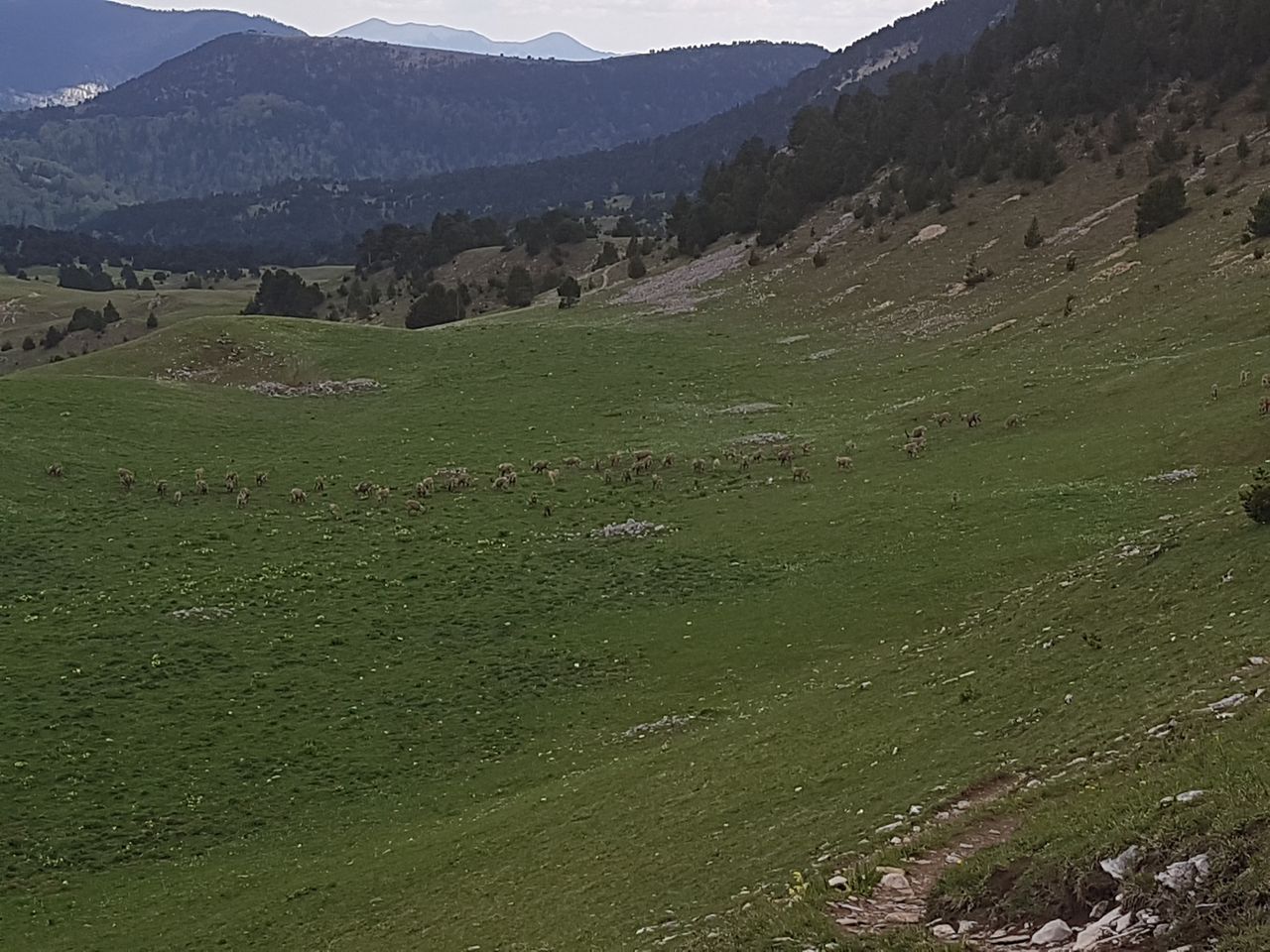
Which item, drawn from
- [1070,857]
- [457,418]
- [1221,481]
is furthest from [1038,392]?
[1070,857]

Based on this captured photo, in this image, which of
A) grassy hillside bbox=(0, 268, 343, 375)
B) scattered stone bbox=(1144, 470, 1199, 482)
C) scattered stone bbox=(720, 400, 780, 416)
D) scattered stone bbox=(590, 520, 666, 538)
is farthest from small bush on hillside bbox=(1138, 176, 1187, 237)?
grassy hillside bbox=(0, 268, 343, 375)

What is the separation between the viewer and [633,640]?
32.8 metres

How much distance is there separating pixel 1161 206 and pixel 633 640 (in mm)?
54620

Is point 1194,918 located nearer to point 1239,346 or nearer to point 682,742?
point 682,742

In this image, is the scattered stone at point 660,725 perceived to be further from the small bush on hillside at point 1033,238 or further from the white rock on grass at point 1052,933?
the small bush on hillside at point 1033,238

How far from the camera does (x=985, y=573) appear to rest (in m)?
30.7

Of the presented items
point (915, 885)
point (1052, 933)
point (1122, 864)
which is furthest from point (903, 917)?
point (1122, 864)

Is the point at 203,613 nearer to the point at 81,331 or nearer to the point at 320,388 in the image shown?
the point at 320,388

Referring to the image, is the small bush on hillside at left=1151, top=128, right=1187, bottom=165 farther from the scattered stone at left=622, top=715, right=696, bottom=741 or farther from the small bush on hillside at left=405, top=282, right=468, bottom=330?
the small bush on hillside at left=405, top=282, right=468, bottom=330

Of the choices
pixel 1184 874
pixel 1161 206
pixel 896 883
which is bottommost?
pixel 896 883

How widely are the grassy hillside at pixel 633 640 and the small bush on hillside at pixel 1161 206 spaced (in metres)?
2.15

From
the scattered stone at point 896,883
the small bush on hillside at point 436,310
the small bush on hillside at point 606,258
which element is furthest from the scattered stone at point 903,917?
the small bush on hillside at point 606,258

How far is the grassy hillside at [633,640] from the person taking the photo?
55.9 ft

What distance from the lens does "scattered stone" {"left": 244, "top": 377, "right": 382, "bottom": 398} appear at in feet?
231
